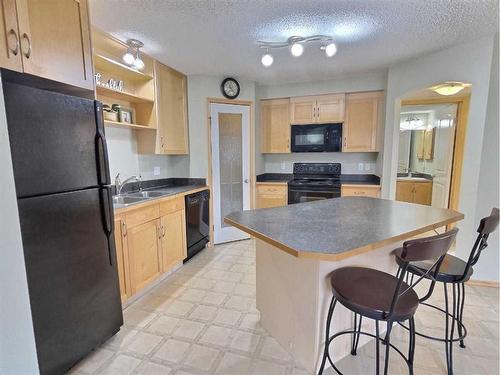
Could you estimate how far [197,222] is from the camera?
11.3ft

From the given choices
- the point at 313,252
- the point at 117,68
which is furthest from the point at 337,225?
the point at 117,68

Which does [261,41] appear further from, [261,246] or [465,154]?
[465,154]

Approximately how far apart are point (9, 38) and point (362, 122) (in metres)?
3.81

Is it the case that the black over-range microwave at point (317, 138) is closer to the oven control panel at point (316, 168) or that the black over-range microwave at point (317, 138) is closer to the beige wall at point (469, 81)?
the oven control panel at point (316, 168)

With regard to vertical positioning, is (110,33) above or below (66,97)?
above

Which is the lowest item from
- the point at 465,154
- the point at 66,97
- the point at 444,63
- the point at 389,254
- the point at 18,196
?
the point at 389,254

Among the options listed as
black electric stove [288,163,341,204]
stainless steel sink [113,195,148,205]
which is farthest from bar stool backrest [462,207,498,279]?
stainless steel sink [113,195,148,205]

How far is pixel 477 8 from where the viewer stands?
6.46ft

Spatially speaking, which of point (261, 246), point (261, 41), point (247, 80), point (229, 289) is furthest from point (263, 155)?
point (261, 246)

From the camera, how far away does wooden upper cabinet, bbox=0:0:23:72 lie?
1272 mm

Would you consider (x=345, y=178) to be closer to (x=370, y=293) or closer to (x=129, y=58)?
(x=370, y=293)

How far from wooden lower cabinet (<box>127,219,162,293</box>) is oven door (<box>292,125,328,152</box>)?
97.8 inches

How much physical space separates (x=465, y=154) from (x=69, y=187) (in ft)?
11.0

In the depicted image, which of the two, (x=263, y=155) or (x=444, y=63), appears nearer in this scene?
(x=444, y=63)
